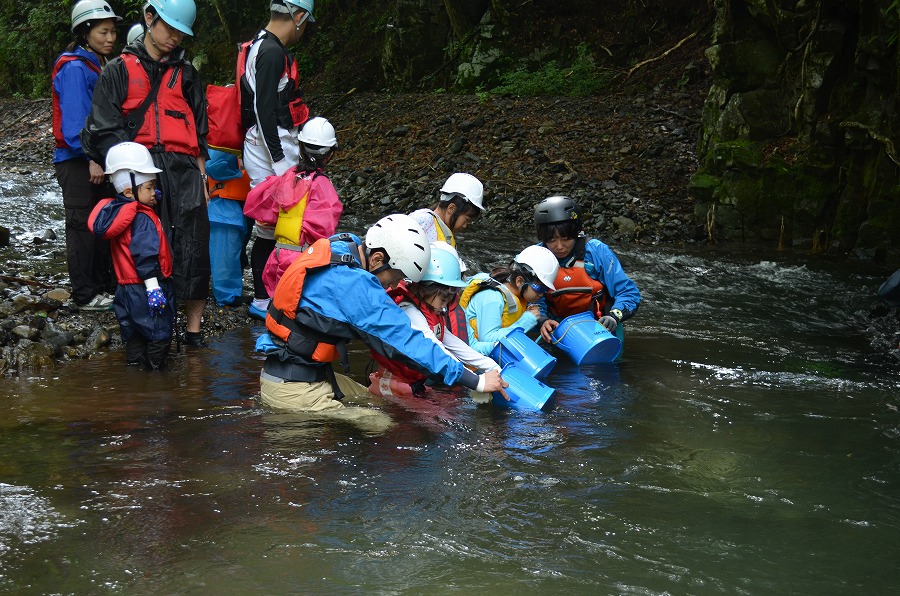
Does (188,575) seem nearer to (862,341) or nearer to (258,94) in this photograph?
(258,94)

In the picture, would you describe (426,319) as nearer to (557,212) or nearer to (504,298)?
(504,298)

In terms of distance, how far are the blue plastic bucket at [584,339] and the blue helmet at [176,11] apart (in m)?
3.33

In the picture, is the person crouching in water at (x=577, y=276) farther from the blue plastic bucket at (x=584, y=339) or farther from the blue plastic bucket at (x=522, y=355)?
the blue plastic bucket at (x=522, y=355)

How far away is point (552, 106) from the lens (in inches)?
696

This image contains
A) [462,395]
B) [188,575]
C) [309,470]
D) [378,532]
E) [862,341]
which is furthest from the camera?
[862,341]

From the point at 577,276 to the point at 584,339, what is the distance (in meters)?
0.73

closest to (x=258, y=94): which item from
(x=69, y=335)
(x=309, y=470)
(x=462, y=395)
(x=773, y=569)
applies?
(x=69, y=335)

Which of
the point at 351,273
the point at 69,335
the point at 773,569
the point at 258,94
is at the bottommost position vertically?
the point at 773,569

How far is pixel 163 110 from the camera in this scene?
6.54 m

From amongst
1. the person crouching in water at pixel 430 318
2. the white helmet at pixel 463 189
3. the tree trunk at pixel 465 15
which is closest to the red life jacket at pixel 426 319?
the person crouching in water at pixel 430 318

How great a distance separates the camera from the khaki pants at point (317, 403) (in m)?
5.32

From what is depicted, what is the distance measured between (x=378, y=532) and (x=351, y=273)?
1618 mm

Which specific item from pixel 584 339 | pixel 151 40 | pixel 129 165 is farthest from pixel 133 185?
pixel 584 339

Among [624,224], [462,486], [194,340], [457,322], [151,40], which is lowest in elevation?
Answer: [462,486]
